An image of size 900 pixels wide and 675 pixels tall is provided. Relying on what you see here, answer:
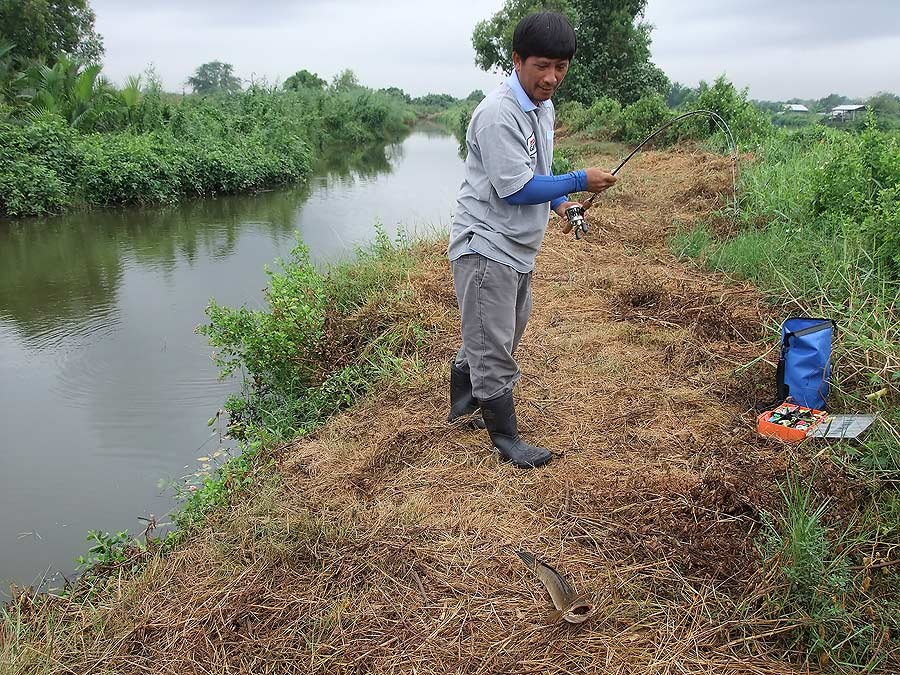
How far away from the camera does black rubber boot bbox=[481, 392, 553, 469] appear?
2521 millimetres

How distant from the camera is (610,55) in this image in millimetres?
18453

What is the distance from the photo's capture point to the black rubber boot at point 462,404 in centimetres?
284

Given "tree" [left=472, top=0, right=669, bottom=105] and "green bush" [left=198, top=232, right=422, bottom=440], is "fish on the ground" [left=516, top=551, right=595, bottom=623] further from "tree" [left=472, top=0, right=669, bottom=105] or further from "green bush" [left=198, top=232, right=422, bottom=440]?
"tree" [left=472, top=0, right=669, bottom=105]

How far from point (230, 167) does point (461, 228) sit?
1170 cm

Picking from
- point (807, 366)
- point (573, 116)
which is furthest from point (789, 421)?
point (573, 116)

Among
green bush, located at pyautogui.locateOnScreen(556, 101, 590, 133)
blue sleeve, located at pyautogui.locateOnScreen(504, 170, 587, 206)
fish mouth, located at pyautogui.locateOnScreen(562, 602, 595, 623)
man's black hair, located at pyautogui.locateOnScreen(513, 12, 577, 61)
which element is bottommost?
fish mouth, located at pyautogui.locateOnScreen(562, 602, 595, 623)

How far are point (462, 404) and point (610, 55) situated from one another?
60.2 ft

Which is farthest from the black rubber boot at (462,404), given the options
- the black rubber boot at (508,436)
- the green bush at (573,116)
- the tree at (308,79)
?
the tree at (308,79)

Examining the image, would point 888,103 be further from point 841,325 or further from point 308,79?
point 308,79

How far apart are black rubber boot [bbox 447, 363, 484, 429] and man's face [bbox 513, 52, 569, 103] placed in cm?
119

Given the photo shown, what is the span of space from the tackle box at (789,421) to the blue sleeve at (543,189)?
1.25 m

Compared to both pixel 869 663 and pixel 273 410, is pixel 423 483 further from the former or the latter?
pixel 273 410

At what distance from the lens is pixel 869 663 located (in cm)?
158

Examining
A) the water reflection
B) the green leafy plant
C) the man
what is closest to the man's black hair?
the man
